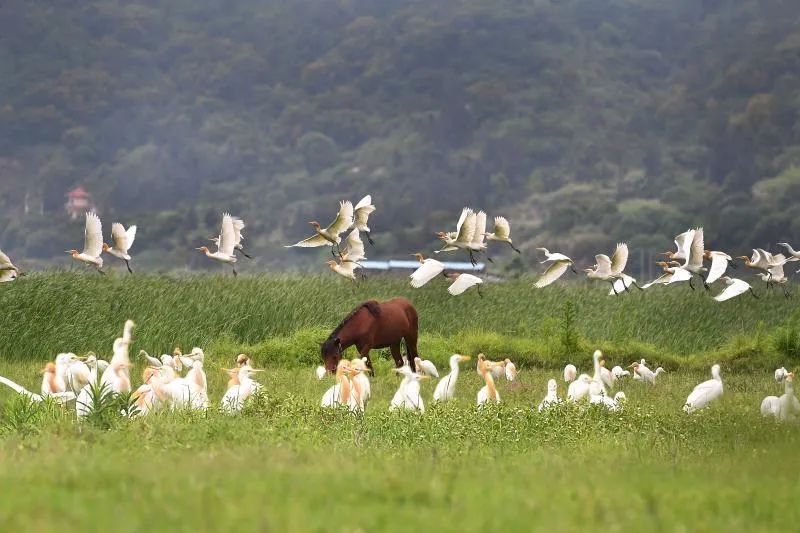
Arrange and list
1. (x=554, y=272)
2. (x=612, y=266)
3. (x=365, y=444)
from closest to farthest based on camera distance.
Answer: (x=365, y=444)
(x=554, y=272)
(x=612, y=266)

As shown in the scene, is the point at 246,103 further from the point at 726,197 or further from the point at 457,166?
the point at 726,197

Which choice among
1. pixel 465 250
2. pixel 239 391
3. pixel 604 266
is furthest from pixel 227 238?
pixel 239 391

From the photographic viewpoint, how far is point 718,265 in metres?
22.2

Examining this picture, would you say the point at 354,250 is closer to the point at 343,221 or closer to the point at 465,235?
the point at 343,221

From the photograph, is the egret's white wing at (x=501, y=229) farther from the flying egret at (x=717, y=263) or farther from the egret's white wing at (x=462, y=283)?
the flying egret at (x=717, y=263)

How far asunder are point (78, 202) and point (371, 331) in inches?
3292

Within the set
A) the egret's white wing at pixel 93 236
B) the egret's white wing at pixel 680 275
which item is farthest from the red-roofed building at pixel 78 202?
the egret's white wing at pixel 680 275

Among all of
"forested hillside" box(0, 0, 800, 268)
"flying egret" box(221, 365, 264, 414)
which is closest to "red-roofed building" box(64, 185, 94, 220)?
"forested hillside" box(0, 0, 800, 268)

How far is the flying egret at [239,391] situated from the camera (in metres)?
15.2

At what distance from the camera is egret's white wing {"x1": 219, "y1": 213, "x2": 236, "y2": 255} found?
943 inches

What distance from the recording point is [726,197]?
3725 inches

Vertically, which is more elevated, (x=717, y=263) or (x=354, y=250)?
(x=717, y=263)

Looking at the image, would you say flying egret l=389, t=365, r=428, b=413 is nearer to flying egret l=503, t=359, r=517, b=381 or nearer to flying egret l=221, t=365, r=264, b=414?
flying egret l=221, t=365, r=264, b=414

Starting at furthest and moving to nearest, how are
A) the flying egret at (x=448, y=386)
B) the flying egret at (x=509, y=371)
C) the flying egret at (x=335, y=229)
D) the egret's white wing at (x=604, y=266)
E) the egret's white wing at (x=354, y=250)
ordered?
the egret's white wing at (x=354, y=250) → the flying egret at (x=335, y=229) → the egret's white wing at (x=604, y=266) → the flying egret at (x=509, y=371) → the flying egret at (x=448, y=386)
